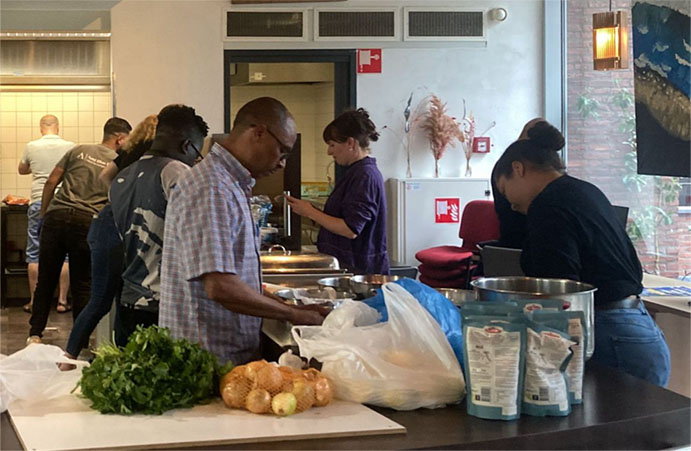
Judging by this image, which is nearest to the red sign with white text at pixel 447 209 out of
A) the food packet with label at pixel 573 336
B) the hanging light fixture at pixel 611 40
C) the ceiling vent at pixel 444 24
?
the ceiling vent at pixel 444 24

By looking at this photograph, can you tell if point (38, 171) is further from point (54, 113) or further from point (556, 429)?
point (556, 429)

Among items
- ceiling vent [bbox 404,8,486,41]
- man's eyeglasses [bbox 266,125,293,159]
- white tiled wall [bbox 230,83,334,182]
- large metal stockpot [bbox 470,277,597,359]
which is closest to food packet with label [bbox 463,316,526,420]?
large metal stockpot [bbox 470,277,597,359]

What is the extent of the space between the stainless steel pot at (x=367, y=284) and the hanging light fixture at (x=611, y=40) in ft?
11.0

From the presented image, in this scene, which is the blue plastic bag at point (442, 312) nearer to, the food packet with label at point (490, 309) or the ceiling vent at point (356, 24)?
the food packet with label at point (490, 309)

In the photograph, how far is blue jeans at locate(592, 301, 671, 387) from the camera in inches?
115

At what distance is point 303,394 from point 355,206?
2.56 metres

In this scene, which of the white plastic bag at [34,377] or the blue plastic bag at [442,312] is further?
the blue plastic bag at [442,312]

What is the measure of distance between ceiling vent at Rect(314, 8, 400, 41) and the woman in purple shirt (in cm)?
377

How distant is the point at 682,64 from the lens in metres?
4.52

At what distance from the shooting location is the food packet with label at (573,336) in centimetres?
200

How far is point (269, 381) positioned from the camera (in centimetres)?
202

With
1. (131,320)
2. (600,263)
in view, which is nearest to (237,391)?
(600,263)

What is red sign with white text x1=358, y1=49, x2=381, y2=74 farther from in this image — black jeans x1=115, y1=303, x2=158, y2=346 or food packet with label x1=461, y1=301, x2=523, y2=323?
food packet with label x1=461, y1=301, x2=523, y2=323

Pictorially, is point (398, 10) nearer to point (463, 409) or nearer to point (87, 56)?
point (87, 56)
